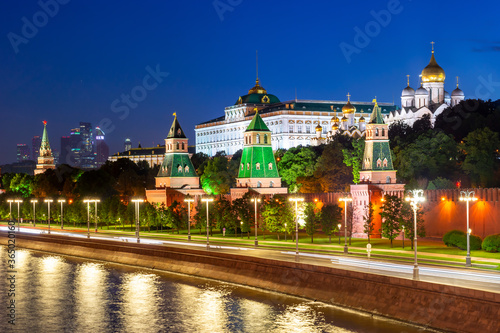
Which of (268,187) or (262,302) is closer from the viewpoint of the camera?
(262,302)

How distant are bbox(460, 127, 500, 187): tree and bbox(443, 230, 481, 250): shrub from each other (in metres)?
32.6

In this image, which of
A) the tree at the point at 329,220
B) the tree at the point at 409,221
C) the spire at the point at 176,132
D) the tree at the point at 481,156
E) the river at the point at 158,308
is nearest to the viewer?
the river at the point at 158,308

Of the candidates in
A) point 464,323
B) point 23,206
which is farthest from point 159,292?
point 23,206

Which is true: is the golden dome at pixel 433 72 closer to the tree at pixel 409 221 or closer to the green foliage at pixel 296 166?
the green foliage at pixel 296 166

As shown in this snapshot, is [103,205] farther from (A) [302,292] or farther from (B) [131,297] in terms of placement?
(A) [302,292]

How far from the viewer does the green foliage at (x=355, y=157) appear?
12123 centimetres

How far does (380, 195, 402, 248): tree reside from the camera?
2825 inches

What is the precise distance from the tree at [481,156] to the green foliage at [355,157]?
65.2 ft

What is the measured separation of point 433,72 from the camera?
15888 cm

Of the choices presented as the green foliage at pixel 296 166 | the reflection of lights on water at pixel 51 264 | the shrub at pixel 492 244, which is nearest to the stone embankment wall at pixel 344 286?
the reflection of lights on water at pixel 51 264

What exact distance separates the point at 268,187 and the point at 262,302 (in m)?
56.2

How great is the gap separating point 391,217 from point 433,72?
3601 inches

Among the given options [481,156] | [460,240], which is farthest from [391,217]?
[481,156]

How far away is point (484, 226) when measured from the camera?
73125 millimetres
